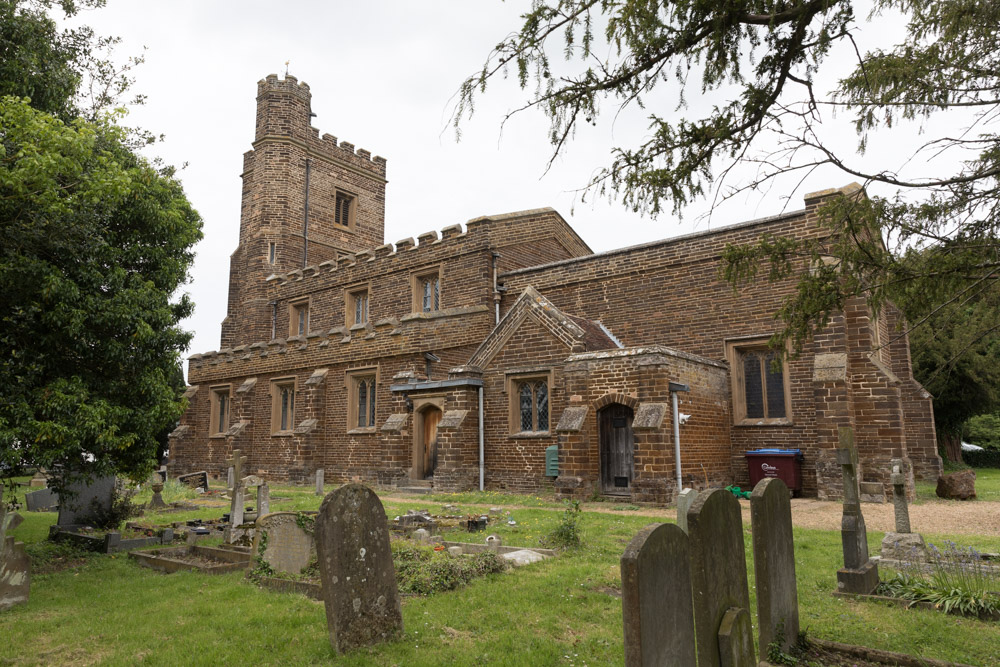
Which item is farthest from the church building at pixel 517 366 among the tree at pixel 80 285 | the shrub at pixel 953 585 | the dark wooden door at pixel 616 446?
the tree at pixel 80 285

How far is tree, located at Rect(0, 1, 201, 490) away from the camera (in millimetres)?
6922

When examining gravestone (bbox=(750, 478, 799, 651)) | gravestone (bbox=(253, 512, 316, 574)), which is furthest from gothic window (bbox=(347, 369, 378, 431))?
gravestone (bbox=(750, 478, 799, 651))

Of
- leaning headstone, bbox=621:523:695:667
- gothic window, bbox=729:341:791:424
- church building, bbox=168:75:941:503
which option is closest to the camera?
leaning headstone, bbox=621:523:695:667

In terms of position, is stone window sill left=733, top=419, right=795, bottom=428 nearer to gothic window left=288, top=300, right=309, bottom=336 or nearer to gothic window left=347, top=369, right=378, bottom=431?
gothic window left=347, top=369, right=378, bottom=431

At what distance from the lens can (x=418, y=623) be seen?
18.5 ft

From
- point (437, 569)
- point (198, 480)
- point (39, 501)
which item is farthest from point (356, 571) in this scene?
point (198, 480)

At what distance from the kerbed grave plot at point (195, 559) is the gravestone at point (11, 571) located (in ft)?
5.77

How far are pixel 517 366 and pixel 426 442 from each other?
4768 mm

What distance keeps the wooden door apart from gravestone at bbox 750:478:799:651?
15949 mm

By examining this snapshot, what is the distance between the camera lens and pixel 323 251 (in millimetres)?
31469

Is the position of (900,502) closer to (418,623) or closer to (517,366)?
(418,623)

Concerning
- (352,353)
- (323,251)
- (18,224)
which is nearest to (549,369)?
(352,353)

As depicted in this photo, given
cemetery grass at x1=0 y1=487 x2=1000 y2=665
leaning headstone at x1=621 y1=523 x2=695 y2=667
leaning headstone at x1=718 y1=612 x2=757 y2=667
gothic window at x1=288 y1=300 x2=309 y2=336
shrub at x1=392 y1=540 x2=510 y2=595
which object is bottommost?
cemetery grass at x1=0 y1=487 x2=1000 y2=665

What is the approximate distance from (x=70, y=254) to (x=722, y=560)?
26.1 ft
